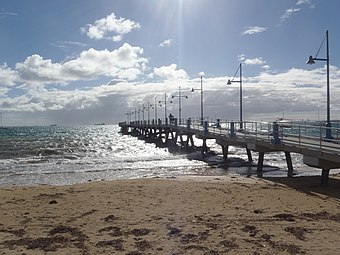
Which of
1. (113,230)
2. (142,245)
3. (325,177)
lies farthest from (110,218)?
(325,177)

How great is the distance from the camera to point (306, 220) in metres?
7.97

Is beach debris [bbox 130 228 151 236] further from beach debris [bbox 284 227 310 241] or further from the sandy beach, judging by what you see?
beach debris [bbox 284 227 310 241]

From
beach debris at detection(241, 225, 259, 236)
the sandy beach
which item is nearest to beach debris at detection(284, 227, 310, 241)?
the sandy beach

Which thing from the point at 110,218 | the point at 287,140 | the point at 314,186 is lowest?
the point at 314,186

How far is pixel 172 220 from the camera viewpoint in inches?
319

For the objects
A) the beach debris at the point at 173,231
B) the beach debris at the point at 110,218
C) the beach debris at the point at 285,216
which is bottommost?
the beach debris at the point at 110,218

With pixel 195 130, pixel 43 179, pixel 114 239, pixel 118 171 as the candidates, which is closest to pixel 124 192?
pixel 114 239

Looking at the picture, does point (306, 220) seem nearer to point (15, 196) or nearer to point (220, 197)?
point (220, 197)

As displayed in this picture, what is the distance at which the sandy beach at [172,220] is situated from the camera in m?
6.41

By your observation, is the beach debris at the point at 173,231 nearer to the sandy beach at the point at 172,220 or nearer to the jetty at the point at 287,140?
the sandy beach at the point at 172,220

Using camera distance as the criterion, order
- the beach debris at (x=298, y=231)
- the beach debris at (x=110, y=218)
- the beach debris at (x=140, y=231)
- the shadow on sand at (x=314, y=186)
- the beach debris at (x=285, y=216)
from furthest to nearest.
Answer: the shadow on sand at (x=314, y=186)
the beach debris at (x=110, y=218)
the beach debris at (x=285, y=216)
the beach debris at (x=140, y=231)
the beach debris at (x=298, y=231)

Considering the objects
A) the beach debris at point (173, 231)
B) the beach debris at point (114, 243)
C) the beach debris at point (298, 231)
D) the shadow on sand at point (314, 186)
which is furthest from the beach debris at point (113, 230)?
the shadow on sand at point (314, 186)

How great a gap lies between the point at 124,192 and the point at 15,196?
312cm

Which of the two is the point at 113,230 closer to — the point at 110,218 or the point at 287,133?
the point at 110,218
